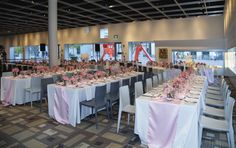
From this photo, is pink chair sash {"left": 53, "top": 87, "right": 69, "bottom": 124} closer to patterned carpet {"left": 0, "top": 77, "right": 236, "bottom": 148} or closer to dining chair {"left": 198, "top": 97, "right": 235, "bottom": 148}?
patterned carpet {"left": 0, "top": 77, "right": 236, "bottom": 148}

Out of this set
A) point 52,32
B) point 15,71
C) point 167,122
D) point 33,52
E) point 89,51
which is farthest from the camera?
point 33,52

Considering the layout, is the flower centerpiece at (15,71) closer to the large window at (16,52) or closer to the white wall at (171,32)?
the white wall at (171,32)

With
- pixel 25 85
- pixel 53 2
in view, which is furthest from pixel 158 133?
pixel 53 2

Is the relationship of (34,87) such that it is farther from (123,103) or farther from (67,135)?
(123,103)

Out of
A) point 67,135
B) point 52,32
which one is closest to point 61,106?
point 67,135

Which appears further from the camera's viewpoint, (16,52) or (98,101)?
(16,52)

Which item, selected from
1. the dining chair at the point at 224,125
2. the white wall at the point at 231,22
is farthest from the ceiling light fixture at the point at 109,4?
the dining chair at the point at 224,125

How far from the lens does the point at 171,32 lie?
1280 centimetres

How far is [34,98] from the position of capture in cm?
597

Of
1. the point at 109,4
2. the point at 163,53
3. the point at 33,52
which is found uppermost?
the point at 109,4

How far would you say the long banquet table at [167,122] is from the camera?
2.59 metres

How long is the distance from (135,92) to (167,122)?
4.51ft

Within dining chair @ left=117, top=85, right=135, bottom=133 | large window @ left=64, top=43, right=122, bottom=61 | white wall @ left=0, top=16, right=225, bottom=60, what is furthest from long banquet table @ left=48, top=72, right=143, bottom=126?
large window @ left=64, top=43, right=122, bottom=61

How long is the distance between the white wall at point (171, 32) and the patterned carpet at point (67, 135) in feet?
30.4
